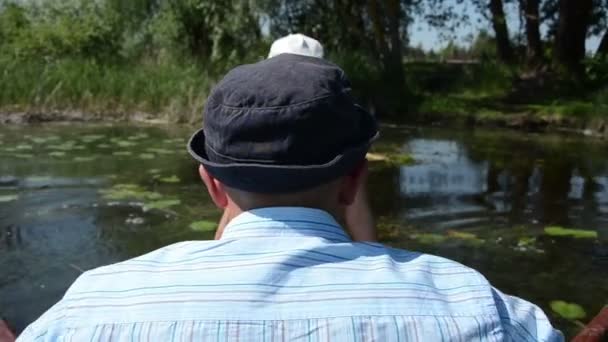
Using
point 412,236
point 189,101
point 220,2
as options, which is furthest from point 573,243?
point 220,2

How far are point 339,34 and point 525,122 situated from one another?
648 centimetres

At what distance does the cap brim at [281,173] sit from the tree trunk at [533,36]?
1720cm

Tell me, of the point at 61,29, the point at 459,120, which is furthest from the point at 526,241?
the point at 61,29

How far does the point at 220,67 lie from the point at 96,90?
2499 mm

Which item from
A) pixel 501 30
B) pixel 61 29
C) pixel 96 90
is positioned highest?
pixel 61 29

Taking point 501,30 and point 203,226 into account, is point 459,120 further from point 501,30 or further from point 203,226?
point 203,226

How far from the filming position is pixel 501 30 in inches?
721

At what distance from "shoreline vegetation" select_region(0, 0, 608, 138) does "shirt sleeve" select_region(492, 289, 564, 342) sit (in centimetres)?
1094

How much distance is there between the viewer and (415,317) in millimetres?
847

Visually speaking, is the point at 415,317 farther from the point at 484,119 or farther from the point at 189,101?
the point at 484,119

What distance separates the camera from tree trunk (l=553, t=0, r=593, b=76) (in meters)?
16.3

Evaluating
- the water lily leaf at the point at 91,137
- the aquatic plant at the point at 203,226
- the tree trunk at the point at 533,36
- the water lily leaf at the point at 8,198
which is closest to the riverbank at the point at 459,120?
the water lily leaf at the point at 91,137

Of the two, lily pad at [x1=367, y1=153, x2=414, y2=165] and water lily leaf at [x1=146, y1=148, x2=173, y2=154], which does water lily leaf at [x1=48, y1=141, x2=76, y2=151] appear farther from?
lily pad at [x1=367, y1=153, x2=414, y2=165]

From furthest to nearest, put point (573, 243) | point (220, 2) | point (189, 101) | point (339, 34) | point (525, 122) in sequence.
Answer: point (339, 34) → point (220, 2) → point (525, 122) → point (189, 101) → point (573, 243)
